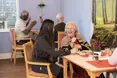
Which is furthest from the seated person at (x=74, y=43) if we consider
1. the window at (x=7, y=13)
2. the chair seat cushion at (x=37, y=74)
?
the window at (x=7, y=13)

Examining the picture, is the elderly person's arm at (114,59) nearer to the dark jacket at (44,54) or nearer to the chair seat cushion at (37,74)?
the dark jacket at (44,54)

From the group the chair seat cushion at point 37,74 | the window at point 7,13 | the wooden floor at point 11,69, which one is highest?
the window at point 7,13

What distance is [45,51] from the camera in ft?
9.28

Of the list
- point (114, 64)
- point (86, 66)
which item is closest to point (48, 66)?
point (86, 66)

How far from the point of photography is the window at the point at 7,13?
19.4ft

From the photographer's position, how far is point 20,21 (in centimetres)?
534

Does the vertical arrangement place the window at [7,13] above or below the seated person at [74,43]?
above

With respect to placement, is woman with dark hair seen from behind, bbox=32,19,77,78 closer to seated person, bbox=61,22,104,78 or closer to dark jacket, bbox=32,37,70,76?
dark jacket, bbox=32,37,70,76

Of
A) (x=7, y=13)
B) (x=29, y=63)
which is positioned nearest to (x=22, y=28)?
(x=7, y=13)

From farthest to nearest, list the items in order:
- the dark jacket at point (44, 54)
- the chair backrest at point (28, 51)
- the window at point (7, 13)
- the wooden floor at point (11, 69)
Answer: the window at point (7, 13)
the wooden floor at point (11, 69)
the chair backrest at point (28, 51)
the dark jacket at point (44, 54)

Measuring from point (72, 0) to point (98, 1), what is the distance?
134cm

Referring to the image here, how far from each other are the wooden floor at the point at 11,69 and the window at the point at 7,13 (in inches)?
39.3

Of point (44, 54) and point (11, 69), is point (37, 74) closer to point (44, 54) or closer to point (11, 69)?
point (44, 54)

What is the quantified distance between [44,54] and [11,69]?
222 centimetres
